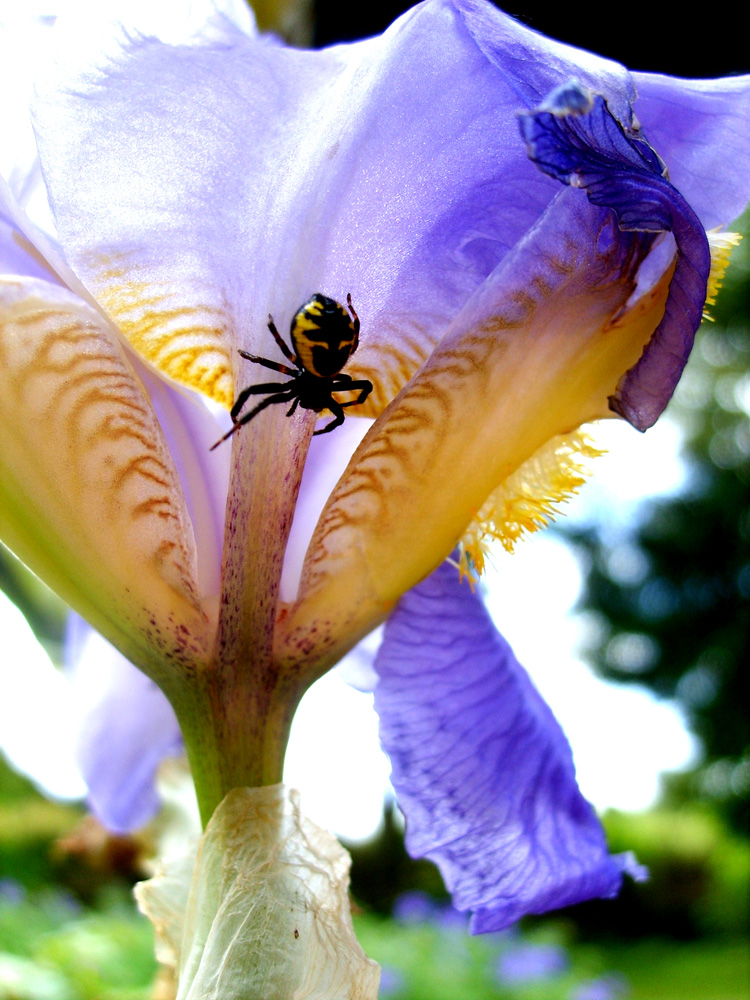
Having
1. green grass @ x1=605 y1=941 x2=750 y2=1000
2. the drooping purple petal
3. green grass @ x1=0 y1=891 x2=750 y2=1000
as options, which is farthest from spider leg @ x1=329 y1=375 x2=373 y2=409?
green grass @ x1=605 y1=941 x2=750 y2=1000

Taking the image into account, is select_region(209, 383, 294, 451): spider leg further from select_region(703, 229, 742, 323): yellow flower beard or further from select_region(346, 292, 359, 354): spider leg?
select_region(703, 229, 742, 323): yellow flower beard

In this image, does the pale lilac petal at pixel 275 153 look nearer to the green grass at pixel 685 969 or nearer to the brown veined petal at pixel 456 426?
the brown veined petal at pixel 456 426

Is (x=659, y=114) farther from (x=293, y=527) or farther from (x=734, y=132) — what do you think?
(x=293, y=527)

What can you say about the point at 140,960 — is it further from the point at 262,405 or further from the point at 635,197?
the point at 635,197

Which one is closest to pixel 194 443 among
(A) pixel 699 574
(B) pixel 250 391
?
(B) pixel 250 391

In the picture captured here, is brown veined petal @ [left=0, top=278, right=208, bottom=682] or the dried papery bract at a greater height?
brown veined petal @ [left=0, top=278, right=208, bottom=682]

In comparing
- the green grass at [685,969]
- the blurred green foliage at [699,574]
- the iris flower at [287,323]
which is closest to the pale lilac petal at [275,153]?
the iris flower at [287,323]

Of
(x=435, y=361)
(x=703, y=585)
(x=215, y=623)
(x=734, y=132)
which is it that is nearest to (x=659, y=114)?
(x=734, y=132)
